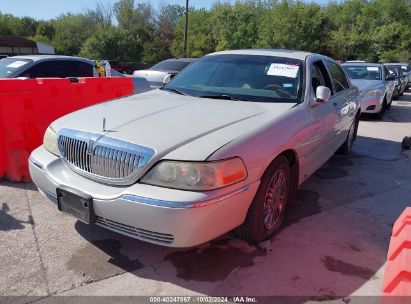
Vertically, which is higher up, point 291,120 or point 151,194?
point 291,120

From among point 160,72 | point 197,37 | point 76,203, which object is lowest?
point 197,37

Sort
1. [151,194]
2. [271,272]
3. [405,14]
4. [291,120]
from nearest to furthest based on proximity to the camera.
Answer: [151,194] < [271,272] < [291,120] < [405,14]

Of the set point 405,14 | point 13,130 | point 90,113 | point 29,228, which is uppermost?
point 405,14

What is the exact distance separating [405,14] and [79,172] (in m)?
65.8

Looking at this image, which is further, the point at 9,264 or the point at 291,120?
the point at 291,120

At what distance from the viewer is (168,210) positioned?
2543 mm

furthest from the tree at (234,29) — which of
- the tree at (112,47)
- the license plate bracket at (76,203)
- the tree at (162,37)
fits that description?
the license plate bracket at (76,203)

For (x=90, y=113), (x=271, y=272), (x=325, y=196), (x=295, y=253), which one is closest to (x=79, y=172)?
(x=90, y=113)

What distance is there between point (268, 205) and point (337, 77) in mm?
2827

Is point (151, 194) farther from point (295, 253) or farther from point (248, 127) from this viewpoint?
point (295, 253)

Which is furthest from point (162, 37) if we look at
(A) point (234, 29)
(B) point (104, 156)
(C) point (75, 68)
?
(B) point (104, 156)

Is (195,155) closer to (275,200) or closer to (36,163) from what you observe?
(275,200)

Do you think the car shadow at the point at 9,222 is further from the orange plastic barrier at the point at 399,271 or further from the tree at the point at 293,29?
the tree at the point at 293,29

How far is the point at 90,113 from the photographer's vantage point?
3561 millimetres
